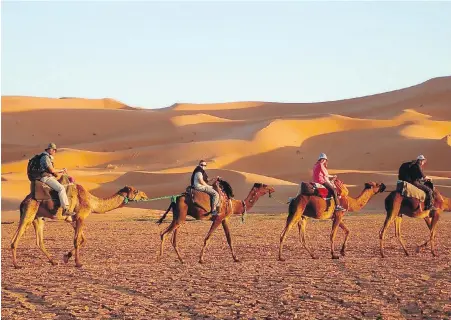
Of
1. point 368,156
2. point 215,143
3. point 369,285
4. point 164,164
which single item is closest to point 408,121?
point 368,156

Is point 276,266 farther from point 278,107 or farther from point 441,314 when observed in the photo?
point 278,107

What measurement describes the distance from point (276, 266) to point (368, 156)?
44.4 metres

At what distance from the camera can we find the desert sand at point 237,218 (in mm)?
12258

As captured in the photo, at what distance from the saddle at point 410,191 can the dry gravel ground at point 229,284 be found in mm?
1213

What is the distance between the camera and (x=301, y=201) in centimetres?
1753

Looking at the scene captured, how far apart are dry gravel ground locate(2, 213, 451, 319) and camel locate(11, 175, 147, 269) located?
0.46 metres

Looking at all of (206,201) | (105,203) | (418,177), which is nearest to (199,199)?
(206,201)

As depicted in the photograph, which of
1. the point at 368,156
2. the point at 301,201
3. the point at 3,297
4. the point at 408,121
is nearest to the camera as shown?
the point at 3,297

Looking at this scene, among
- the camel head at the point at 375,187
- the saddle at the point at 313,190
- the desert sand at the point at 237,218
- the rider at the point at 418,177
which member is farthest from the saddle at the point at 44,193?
the rider at the point at 418,177

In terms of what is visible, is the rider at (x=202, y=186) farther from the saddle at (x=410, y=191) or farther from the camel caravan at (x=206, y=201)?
the saddle at (x=410, y=191)

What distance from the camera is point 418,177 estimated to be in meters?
18.7

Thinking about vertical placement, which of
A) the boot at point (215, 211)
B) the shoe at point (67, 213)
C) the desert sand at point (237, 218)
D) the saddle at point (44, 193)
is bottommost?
the desert sand at point (237, 218)

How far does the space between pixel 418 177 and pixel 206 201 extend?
4641 millimetres

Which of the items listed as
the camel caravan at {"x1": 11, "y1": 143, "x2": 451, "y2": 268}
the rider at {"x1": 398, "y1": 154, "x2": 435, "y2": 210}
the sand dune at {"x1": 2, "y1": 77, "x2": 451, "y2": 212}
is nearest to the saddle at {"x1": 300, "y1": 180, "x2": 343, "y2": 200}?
the camel caravan at {"x1": 11, "y1": 143, "x2": 451, "y2": 268}
